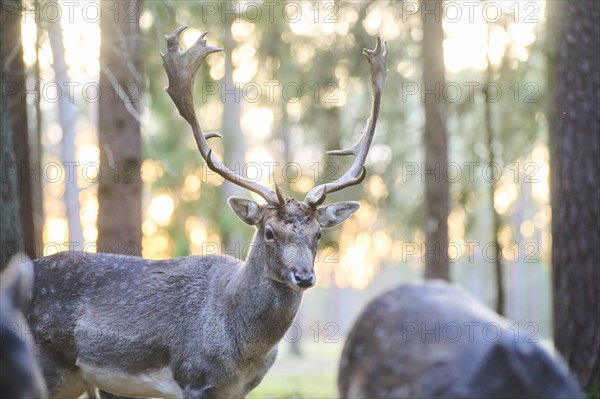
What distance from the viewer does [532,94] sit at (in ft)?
51.7

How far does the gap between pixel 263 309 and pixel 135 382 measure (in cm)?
139

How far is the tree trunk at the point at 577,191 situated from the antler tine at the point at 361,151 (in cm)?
199

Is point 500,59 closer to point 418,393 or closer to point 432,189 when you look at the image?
point 432,189

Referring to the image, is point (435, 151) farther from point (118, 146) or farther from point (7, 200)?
point (7, 200)

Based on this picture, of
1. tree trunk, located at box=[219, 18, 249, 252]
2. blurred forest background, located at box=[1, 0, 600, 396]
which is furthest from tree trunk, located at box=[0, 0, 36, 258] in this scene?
tree trunk, located at box=[219, 18, 249, 252]

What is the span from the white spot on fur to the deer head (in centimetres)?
134

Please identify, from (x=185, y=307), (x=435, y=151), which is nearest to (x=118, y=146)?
(x=185, y=307)

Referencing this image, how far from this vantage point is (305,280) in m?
7.03

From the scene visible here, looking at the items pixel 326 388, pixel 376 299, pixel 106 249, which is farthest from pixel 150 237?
pixel 376 299

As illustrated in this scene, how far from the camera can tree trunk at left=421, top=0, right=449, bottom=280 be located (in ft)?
42.7

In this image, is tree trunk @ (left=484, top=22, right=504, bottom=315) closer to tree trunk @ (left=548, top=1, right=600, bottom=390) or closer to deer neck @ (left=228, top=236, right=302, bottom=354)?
tree trunk @ (left=548, top=1, right=600, bottom=390)

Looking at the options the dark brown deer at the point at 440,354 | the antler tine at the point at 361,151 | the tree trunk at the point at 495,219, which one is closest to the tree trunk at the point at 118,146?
the antler tine at the point at 361,151

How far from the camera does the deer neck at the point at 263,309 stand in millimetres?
7480

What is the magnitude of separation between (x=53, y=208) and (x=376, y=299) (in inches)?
1308
